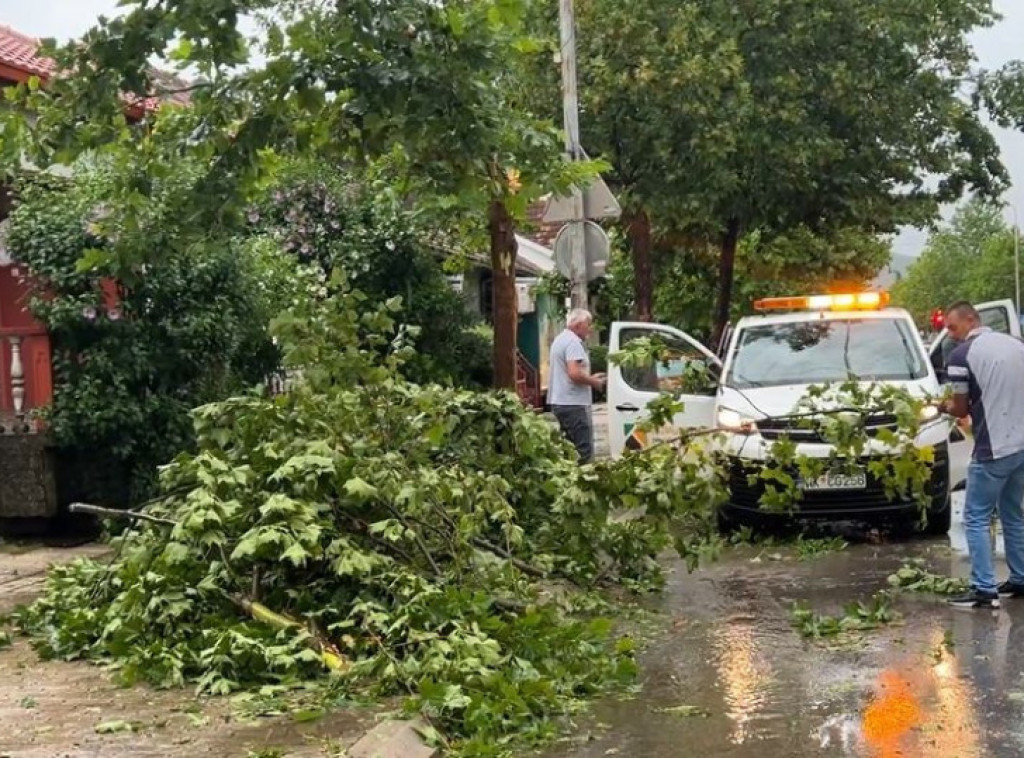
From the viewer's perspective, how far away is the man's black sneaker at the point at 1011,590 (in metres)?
8.15

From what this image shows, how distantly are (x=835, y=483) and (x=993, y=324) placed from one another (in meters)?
4.98

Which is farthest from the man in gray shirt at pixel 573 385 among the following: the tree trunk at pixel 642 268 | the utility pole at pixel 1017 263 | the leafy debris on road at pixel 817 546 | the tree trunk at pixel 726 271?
the utility pole at pixel 1017 263

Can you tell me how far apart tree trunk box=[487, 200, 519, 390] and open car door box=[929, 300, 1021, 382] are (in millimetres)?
4715

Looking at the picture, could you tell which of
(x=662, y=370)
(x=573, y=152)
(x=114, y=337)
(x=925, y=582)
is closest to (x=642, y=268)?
(x=573, y=152)

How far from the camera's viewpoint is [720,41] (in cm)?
1839

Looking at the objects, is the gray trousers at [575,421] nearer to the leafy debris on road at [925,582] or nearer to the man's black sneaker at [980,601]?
the leafy debris on road at [925,582]

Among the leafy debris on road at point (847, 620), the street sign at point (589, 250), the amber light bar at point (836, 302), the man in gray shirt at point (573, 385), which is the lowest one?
the leafy debris on road at point (847, 620)

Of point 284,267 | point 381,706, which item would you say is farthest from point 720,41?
point 381,706

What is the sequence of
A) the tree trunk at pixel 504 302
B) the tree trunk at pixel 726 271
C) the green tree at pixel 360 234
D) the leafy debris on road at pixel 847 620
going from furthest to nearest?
the tree trunk at pixel 726 271 → the green tree at pixel 360 234 → the tree trunk at pixel 504 302 → the leafy debris on road at pixel 847 620

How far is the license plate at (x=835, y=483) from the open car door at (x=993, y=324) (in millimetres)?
2097

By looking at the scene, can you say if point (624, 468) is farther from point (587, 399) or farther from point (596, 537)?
point (587, 399)

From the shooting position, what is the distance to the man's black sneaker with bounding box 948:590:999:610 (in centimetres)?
790

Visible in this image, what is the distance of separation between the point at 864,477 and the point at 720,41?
1001 cm

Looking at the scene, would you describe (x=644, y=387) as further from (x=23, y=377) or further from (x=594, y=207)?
(x=23, y=377)
